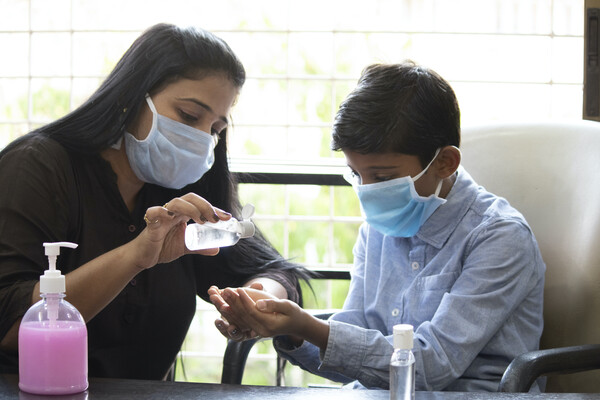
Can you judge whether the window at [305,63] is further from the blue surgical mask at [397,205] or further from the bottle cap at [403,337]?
the bottle cap at [403,337]

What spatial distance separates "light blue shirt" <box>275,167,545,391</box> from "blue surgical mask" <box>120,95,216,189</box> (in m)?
0.46

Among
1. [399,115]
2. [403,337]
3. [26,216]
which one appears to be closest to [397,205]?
[399,115]

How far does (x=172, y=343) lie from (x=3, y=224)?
517 mm

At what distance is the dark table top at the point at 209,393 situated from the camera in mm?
1159

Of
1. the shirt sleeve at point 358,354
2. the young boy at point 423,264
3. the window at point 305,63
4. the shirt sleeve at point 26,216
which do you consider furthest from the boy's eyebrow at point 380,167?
the window at point 305,63

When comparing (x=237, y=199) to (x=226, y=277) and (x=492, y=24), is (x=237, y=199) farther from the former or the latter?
(x=492, y=24)

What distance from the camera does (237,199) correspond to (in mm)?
1959

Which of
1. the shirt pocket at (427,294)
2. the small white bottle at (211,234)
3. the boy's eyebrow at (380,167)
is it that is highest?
the boy's eyebrow at (380,167)

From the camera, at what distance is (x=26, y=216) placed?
1540mm

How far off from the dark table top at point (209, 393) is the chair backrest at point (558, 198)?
55cm

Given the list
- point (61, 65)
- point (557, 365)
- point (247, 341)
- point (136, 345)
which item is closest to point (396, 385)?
point (557, 365)

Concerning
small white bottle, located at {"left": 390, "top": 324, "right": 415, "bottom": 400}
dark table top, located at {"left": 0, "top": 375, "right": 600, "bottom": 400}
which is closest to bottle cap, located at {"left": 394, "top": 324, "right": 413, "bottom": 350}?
small white bottle, located at {"left": 390, "top": 324, "right": 415, "bottom": 400}

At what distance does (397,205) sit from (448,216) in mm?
119

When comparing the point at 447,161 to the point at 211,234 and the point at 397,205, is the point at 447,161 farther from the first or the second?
the point at 211,234
